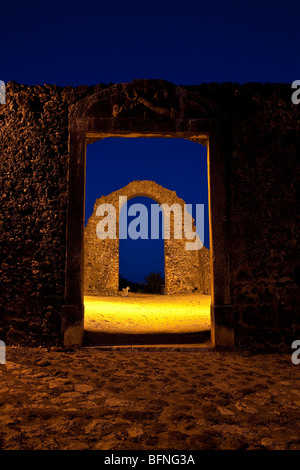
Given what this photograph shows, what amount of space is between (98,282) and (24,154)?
1011 centimetres

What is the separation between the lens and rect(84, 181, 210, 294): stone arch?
13875 mm

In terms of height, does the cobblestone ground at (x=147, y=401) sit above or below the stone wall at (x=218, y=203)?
below

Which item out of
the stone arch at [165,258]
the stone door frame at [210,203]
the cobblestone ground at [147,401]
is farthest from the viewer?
the stone arch at [165,258]

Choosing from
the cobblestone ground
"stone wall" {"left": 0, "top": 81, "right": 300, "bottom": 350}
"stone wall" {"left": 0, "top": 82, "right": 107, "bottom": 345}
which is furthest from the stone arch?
the cobblestone ground

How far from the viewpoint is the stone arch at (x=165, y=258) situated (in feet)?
45.5

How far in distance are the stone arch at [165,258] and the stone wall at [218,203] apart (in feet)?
31.8

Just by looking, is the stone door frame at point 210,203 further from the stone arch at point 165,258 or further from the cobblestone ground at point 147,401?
the stone arch at point 165,258

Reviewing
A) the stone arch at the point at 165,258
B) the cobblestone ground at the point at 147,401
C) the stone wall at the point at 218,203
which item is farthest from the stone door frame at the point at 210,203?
the stone arch at the point at 165,258

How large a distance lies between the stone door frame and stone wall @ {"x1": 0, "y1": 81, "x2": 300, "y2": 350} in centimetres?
6

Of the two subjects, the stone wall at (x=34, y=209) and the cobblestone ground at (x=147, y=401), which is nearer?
the cobblestone ground at (x=147, y=401)

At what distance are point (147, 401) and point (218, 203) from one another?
8.18 feet

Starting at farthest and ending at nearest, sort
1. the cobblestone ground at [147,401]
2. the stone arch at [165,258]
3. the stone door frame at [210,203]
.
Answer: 1. the stone arch at [165,258]
2. the stone door frame at [210,203]
3. the cobblestone ground at [147,401]
